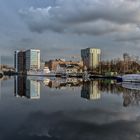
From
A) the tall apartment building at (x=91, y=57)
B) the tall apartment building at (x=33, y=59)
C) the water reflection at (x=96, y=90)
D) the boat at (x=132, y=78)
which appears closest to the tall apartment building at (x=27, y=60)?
the tall apartment building at (x=33, y=59)

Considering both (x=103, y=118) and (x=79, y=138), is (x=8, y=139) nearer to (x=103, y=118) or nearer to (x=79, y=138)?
(x=79, y=138)

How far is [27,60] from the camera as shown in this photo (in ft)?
490

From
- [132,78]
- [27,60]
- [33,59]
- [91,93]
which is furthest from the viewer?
[27,60]

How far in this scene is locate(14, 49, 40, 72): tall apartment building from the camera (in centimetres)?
14388

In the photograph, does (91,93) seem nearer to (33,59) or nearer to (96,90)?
(96,90)

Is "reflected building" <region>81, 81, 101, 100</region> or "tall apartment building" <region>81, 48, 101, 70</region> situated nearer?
"reflected building" <region>81, 81, 101, 100</region>

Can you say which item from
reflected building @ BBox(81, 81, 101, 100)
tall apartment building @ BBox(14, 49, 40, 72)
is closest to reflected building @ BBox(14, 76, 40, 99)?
reflected building @ BBox(81, 81, 101, 100)

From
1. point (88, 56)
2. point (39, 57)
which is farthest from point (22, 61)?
point (88, 56)

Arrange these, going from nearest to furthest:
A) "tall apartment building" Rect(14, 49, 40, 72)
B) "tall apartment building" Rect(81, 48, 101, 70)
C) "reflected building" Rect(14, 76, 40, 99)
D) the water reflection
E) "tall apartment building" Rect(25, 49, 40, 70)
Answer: the water reflection → "reflected building" Rect(14, 76, 40, 99) → "tall apartment building" Rect(81, 48, 101, 70) → "tall apartment building" Rect(25, 49, 40, 70) → "tall apartment building" Rect(14, 49, 40, 72)

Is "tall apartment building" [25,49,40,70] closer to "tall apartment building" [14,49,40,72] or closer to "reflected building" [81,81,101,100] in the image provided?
"tall apartment building" [14,49,40,72]

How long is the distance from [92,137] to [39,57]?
463 ft

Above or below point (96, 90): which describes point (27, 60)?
above

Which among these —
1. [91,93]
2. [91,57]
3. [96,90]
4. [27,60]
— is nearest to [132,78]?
[96,90]

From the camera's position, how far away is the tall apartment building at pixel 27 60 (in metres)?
144
